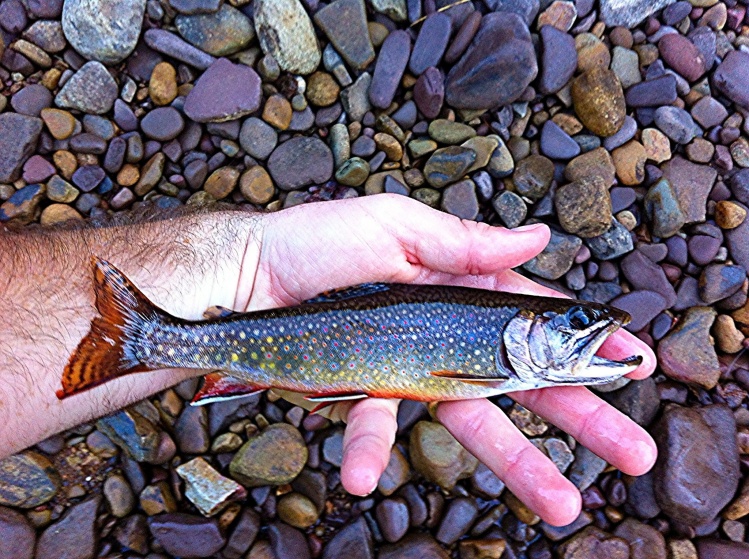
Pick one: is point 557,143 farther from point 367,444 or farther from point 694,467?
point 367,444

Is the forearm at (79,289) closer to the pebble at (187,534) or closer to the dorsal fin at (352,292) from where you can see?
the dorsal fin at (352,292)

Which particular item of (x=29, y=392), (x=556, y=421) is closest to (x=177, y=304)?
(x=29, y=392)

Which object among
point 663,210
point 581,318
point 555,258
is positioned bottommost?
point 555,258

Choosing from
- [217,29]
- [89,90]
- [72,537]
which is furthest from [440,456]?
[89,90]

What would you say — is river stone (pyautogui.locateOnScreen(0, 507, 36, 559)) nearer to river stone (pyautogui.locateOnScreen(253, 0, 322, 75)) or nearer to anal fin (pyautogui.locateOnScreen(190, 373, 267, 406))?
anal fin (pyautogui.locateOnScreen(190, 373, 267, 406))

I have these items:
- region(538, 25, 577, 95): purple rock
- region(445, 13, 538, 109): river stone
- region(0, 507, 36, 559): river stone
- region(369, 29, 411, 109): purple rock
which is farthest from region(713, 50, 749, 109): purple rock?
region(0, 507, 36, 559): river stone

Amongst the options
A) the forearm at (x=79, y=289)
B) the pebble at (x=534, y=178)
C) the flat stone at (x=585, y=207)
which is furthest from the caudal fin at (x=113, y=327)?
the flat stone at (x=585, y=207)

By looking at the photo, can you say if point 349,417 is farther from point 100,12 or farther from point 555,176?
point 100,12
